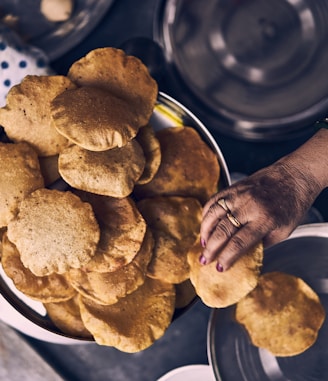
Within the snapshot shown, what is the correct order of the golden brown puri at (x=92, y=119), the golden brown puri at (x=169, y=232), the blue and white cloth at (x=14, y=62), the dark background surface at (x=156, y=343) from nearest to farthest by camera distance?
1. the golden brown puri at (x=92, y=119)
2. the golden brown puri at (x=169, y=232)
3. the blue and white cloth at (x=14, y=62)
4. the dark background surface at (x=156, y=343)

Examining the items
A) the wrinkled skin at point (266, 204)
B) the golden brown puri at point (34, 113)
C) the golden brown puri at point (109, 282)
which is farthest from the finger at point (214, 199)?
the golden brown puri at point (34, 113)

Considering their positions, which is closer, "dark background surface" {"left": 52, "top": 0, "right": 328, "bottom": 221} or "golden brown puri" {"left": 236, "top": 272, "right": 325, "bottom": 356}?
"golden brown puri" {"left": 236, "top": 272, "right": 325, "bottom": 356}

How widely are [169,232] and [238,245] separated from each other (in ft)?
0.40

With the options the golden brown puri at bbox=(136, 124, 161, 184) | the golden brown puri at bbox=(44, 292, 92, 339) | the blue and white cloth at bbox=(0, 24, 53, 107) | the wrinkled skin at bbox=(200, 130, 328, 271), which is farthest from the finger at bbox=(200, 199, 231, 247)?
the blue and white cloth at bbox=(0, 24, 53, 107)

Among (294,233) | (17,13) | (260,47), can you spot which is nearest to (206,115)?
(260,47)

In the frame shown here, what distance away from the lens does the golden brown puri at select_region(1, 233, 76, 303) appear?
73 centimetres

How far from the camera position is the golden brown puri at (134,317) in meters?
0.74

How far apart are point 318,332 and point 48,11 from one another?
768 mm

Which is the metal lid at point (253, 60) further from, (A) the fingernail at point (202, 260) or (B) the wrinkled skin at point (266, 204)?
(A) the fingernail at point (202, 260)

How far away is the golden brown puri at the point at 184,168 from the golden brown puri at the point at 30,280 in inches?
7.5

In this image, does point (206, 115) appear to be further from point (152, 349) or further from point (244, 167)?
point (152, 349)

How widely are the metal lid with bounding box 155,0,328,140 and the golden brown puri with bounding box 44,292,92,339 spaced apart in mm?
434

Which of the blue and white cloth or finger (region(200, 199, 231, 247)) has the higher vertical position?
the blue and white cloth

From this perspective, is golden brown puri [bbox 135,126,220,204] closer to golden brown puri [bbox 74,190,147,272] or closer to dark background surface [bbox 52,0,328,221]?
golden brown puri [bbox 74,190,147,272]
